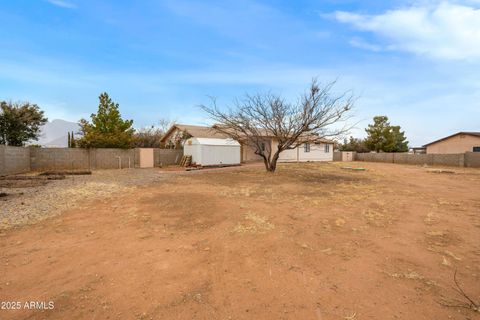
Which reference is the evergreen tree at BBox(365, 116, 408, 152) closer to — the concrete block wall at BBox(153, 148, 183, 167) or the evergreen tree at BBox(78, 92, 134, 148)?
the concrete block wall at BBox(153, 148, 183, 167)

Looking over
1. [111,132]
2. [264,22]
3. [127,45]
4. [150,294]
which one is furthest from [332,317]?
[111,132]

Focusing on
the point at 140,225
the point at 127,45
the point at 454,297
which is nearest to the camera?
the point at 454,297

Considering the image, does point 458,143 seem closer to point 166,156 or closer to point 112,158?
point 166,156

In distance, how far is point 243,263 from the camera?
3545mm

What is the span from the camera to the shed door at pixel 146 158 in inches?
771

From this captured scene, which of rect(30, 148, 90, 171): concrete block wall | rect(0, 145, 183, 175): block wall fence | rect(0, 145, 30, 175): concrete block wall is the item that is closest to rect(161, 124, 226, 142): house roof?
rect(0, 145, 183, 175): block wall fence

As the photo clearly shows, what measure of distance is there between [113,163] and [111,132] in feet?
11.9

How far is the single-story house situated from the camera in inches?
892

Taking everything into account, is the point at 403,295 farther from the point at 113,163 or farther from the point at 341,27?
the point at 113,163

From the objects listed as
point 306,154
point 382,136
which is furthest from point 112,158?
point 382,136

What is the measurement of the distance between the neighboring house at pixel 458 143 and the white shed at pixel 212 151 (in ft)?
77.2

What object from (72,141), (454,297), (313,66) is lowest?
(454,297)

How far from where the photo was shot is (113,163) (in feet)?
60.8

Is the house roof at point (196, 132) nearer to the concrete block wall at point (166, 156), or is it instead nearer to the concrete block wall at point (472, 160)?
the concrete block wall at point (166, 156)
